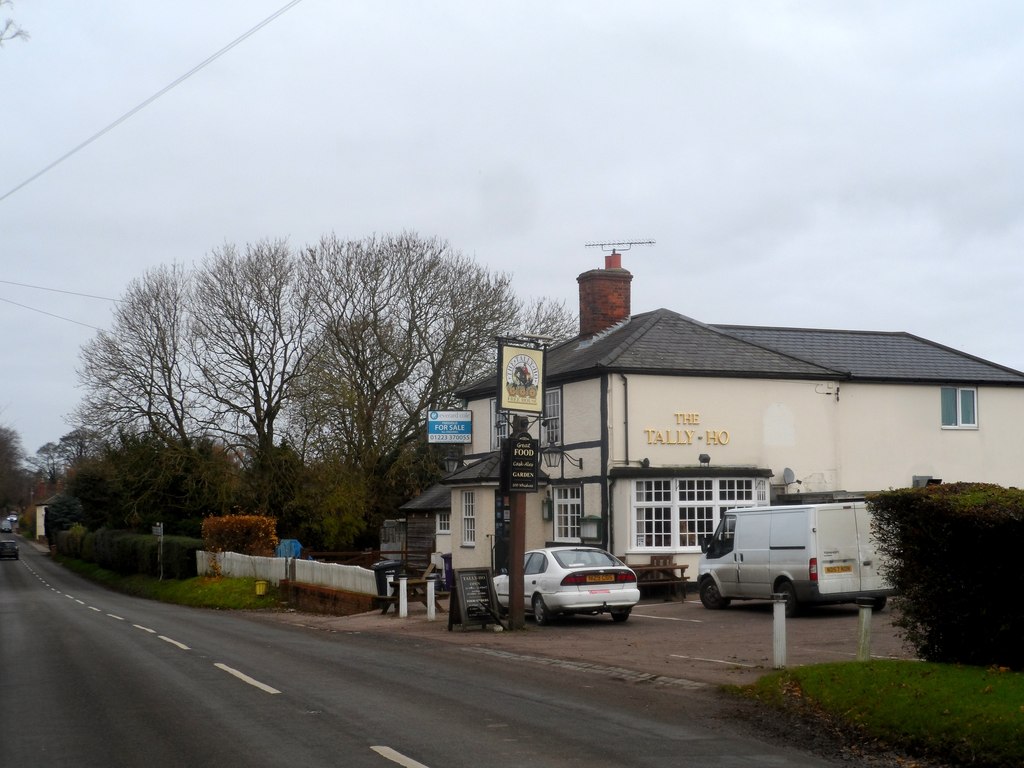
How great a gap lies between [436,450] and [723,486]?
21732mm

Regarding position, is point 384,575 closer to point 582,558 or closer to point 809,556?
point 582,558

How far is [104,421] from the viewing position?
4656 centimetres

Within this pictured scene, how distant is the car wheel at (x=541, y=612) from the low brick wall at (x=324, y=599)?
587 centimetres

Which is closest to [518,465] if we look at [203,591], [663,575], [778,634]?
[663,575]

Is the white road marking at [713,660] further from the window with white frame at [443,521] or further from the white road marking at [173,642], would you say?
the window with white frame at [443,521]

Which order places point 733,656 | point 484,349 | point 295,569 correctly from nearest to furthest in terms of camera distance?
point 733,656, point 295,569, point 484,349

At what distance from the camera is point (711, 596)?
23.5 metres

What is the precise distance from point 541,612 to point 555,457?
30.6ft

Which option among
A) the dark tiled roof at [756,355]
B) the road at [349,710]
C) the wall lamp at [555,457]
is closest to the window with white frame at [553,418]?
the wall lamp at [555,457]

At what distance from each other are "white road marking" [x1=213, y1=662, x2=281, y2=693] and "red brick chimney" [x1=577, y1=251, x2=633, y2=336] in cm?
2086

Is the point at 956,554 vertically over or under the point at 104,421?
under

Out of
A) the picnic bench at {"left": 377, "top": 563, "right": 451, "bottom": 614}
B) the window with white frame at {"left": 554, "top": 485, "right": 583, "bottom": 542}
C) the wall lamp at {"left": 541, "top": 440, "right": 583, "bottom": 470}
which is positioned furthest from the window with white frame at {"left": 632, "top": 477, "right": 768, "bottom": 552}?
the picnic bench at {"left": 377, "top": 563, "right": 451, "bottom": 614}

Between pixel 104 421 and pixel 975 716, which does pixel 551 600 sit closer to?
pixel 975 716

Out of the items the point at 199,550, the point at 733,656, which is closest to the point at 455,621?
the point at 733,656
